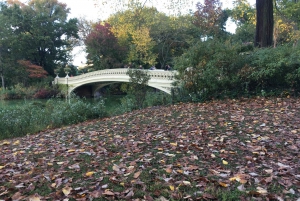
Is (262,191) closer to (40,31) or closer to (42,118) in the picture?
(42,118)

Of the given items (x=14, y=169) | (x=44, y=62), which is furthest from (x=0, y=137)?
(x=44, y=62)

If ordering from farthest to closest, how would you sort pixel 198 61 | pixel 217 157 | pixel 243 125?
pixel 198 61, pixel 243 125, pixel 217 157

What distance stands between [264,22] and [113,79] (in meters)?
15.2

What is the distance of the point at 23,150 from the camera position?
4004 millimetres

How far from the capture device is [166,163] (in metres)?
A: 2.86

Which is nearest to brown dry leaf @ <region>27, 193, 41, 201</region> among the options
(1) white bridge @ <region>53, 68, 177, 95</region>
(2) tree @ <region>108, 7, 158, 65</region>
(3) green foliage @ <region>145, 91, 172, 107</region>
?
(3) green foliage @ <region>145, 91, 172, 107</region>

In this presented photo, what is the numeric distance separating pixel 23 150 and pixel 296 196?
3726mm

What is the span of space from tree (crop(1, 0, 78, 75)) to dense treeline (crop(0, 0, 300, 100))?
97 mm

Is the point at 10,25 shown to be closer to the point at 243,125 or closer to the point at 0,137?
the point at 0,137

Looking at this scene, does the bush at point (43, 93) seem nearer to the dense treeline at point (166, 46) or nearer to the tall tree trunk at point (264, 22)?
the dense treeline at point (166, 46)

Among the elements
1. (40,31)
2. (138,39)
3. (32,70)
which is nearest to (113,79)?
(138,39)

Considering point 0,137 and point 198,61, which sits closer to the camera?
point 0,137

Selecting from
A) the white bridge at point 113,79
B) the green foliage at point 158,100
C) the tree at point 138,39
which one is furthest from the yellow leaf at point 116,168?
the tree at point 138,39

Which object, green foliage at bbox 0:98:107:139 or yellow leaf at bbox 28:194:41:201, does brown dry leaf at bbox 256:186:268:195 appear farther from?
green foliage at bbox 0:98:107:139
